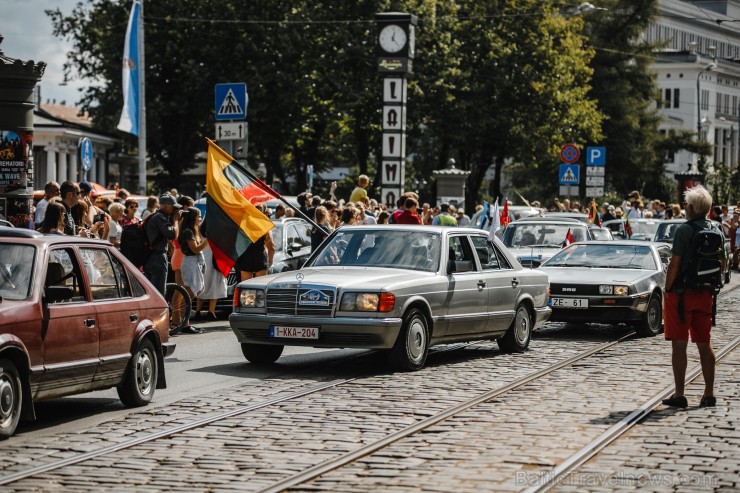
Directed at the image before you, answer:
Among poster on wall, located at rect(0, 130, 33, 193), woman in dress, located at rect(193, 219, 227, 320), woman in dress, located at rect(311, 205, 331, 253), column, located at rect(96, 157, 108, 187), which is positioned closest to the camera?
poster on wall, located at rect(0, 130, 33, 193)

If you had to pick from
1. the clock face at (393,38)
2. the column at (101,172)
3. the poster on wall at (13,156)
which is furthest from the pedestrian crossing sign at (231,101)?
the column at (101,172)

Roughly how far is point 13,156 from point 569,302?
754cm

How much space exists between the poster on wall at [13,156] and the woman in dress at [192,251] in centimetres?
243

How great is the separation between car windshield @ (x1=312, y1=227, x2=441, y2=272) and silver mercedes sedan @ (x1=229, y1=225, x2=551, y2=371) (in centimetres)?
1

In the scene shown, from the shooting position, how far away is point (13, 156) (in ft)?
57.3

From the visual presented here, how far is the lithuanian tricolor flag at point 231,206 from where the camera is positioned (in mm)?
17609

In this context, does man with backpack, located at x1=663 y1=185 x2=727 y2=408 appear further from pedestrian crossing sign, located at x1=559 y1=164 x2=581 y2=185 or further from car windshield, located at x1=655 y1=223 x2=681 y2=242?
pedestrian crossing sign, located at x1=559 y1=164 x2=581 y2=185

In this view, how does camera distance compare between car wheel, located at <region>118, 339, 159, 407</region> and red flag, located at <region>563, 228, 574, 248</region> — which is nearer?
car wheel, located at <region>118, 339, 159, 407</region>

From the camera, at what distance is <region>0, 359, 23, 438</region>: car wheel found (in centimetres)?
954

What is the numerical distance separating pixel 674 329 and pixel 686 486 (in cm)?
354

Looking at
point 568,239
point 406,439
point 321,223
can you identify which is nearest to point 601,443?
point 406,439

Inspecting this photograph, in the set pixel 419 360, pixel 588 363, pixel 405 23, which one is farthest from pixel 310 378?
pixel 405 23

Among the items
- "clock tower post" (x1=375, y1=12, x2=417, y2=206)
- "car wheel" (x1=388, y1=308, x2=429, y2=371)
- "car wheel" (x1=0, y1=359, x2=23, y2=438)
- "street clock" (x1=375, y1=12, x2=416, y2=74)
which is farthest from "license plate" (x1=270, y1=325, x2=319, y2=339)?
"street clock" (x1=375, y1=12, x2=416, y2=74)

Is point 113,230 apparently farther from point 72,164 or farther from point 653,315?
point 72,164
